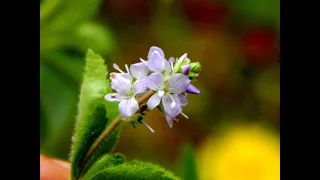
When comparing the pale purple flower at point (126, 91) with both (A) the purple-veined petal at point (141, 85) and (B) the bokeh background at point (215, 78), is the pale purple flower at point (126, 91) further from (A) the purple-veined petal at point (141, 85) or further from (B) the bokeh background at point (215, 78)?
(B) the bokeh background at point (215, 78)

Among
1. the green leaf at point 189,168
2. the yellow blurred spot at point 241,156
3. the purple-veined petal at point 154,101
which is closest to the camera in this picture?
the purple-veined petal at point 154,101

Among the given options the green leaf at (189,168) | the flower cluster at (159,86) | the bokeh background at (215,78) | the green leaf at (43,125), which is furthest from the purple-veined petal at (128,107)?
the bokeh background at (215,78)

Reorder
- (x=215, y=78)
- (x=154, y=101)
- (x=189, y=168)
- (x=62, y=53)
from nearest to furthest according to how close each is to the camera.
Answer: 1. (x=154, y=101)
2. (x=189, y=168)
3. (x=62, y=53)
4. (x=215, y=78)

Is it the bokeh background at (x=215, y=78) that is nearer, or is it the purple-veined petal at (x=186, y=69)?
the purple-veined petal at (x=186, y=69)

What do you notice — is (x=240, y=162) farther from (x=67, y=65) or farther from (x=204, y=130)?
(x=67, y=65)

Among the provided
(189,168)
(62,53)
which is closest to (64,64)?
(62,53)

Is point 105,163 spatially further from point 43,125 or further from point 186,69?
point 43,125

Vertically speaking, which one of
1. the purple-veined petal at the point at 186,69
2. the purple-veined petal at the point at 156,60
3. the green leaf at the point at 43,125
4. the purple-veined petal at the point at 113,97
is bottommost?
the purple-veined petal at the point at 113,97
